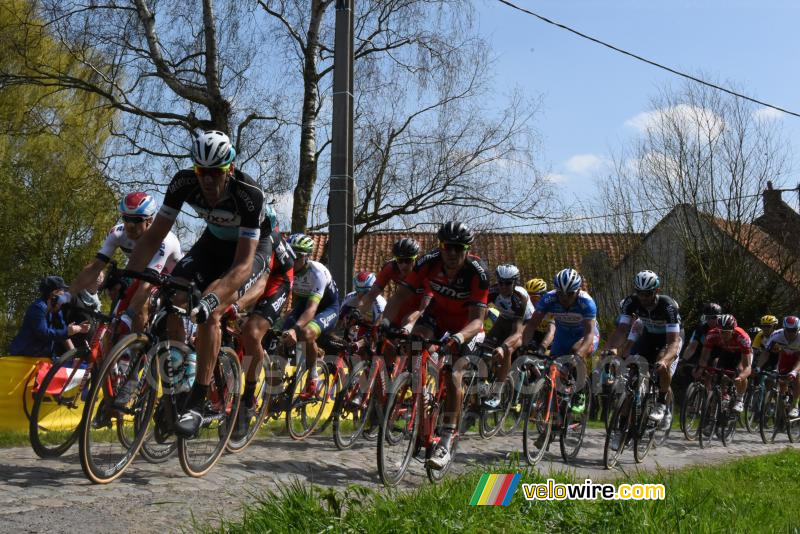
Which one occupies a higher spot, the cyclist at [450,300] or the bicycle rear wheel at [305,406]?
the cyclist at [450,300]

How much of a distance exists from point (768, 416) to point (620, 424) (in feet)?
22.8

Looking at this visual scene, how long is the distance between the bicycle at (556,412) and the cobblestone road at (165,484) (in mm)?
223

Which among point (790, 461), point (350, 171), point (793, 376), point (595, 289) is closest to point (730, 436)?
point (793, 376)

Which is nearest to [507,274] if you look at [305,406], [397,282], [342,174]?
[397,282]

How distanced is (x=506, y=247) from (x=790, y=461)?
15.6 meters

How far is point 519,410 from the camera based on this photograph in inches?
464

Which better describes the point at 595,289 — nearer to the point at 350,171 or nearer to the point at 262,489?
the point at 350,171

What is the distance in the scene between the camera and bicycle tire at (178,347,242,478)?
21.7 feet

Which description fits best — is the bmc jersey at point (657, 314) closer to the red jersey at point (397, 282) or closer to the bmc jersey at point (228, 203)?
the red jersey at point (397, 282)

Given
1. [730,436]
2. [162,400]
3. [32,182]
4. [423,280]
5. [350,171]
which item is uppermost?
[32,182]

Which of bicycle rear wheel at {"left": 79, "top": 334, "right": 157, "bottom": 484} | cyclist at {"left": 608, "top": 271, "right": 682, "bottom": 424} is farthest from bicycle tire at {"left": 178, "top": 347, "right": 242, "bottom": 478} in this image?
cyclist at {"left": 608, "top": 271, "right": 682, "bottom": 424}

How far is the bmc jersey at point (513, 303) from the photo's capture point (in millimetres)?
12078

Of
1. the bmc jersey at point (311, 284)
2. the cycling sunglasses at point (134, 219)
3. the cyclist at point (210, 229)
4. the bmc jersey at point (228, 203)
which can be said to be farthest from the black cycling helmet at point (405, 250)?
the bmc jersey at point (228, 203)

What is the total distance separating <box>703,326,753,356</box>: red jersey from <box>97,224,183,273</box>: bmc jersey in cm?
920
